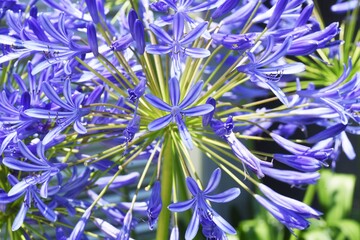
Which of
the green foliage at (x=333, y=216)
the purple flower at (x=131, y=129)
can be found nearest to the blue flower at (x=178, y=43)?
the purple flower at (x=131, y=129)

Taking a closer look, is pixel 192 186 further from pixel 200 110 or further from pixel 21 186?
pixel 21 186

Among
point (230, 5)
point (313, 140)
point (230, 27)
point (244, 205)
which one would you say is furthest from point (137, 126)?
point (244, 205)

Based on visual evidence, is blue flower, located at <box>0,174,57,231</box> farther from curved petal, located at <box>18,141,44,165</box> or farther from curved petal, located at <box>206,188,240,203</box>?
curved petal, located at <box>206,188,240,203</box>

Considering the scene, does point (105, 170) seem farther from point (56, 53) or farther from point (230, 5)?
point (230, 5)

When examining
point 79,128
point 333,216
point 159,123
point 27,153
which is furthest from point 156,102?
point 333,216

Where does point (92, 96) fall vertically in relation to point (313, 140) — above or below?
above

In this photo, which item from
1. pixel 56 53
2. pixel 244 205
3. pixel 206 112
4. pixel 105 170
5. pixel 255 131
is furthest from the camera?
pixel 244 205
